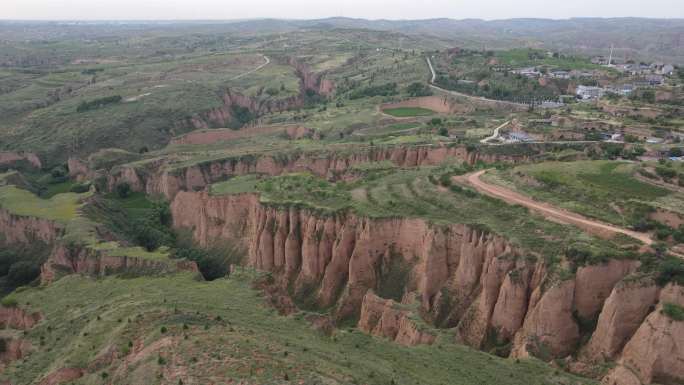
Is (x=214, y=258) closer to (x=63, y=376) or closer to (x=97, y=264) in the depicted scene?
(x=97, y=264)

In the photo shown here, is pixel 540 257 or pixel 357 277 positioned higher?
pixel 540 257

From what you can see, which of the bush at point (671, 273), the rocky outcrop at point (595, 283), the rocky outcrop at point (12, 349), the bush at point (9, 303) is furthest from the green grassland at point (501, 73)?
the rocky outcrop at point (12, 349)

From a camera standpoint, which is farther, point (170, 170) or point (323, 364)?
point (170, 170)

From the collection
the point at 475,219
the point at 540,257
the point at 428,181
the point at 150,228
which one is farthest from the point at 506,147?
the point at 150,228

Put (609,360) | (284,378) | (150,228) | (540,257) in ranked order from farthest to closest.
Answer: (150,228) → (540,257) → (609,360) → (284,378)

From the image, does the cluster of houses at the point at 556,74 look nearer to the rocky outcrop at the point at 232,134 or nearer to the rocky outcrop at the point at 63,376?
the rocky outcrop at the point at 232,134

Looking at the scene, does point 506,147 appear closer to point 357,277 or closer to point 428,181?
point 428,181
